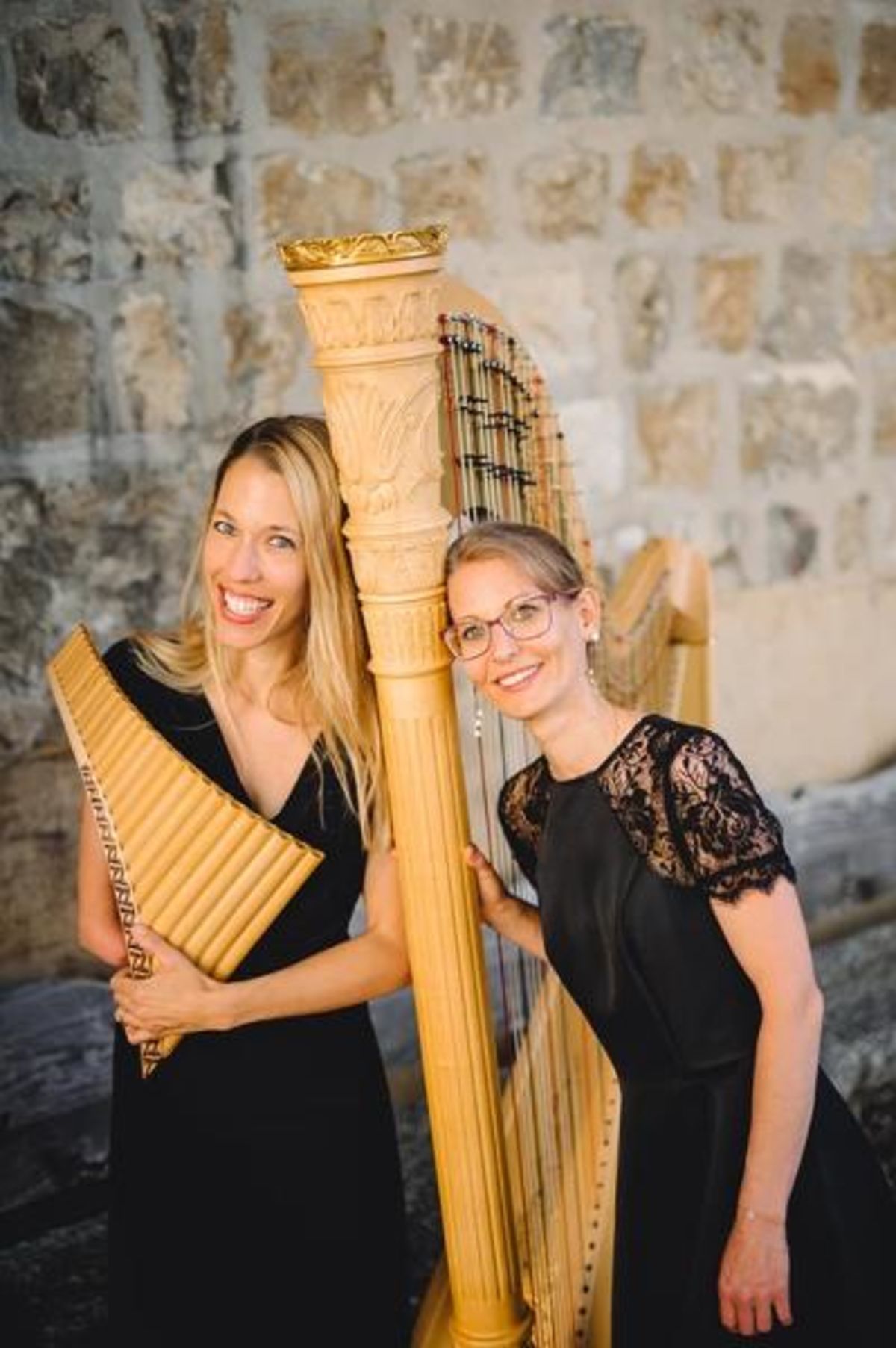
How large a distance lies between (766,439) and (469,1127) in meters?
3.26

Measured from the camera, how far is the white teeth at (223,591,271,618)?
2.23m

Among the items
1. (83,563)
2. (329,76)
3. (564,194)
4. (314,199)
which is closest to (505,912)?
(83,563)

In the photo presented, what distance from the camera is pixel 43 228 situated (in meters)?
3.71

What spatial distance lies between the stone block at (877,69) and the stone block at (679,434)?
0.92 metres

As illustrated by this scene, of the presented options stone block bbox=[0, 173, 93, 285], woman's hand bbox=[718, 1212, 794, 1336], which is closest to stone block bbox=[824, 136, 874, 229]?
stone block bbox=[0, 173, 93, 285]

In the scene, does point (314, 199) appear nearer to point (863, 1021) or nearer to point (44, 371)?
point (44, 371)

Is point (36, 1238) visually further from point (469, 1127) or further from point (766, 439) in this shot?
point (766, 439)

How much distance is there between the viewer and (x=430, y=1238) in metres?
3.67

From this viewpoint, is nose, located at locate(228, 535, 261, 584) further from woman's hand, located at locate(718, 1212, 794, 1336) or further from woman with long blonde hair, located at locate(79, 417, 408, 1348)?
woman's hand, located at locate(718, 1212, 794, 1336)

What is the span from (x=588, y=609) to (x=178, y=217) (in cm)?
217

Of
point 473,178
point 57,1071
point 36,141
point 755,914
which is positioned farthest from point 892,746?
point 755,914

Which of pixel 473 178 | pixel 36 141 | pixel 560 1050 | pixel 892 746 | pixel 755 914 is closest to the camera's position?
pixel 755 914

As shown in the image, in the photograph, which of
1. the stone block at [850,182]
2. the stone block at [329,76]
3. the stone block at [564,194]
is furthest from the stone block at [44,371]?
the stone block at [850,182]

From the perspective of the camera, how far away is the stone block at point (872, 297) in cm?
497
